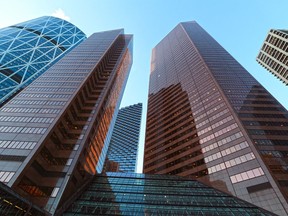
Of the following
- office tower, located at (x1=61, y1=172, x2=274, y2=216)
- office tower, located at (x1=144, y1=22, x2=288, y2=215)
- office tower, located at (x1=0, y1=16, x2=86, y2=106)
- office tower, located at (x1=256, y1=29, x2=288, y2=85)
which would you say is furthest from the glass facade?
office tower, located at (x1=256, y1=29, x2=288, y2=85)

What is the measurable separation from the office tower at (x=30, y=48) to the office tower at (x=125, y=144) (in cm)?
6806

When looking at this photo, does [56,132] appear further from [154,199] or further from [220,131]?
[220,131]

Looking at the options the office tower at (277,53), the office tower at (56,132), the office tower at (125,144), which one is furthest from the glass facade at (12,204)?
the office tower at (277,53)

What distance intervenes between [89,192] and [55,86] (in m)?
38.9

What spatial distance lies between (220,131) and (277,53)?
244 ft

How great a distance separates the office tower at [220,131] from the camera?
44719 mm

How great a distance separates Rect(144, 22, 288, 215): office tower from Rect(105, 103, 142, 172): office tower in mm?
56500

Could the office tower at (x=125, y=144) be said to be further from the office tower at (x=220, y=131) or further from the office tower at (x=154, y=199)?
the office tower at (x=154, y=199)

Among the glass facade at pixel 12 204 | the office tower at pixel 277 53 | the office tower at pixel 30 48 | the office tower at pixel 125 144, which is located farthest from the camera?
the office tower at pixel 125 144

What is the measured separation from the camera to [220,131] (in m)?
59.3

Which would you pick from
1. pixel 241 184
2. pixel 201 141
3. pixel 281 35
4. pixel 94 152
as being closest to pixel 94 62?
pixel 94 152

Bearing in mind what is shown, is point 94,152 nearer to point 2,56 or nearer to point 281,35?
point 2,56

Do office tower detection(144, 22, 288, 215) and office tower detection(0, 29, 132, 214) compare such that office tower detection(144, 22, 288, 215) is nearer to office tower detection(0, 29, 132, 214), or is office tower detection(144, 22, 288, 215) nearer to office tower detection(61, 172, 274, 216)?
office tower detection(61, 172, 274, 216)

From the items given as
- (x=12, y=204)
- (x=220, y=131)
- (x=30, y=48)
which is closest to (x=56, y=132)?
(x=12, y=204)
